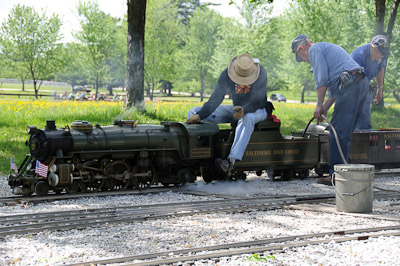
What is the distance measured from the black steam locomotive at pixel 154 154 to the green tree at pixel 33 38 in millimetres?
27480

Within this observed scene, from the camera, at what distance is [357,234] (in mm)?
6852

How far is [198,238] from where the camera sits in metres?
6.59

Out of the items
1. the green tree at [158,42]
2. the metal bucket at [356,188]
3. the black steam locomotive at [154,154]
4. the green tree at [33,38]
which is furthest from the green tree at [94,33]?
the metal bucket at [356,188]

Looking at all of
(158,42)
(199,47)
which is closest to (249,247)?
(158,42)

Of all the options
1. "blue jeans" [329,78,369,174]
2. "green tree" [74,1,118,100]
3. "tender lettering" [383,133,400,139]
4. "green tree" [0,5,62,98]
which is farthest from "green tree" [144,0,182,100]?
"blue jeans" [329,78,369,174]

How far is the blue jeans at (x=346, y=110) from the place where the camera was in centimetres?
1070

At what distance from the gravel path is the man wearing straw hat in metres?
2.16

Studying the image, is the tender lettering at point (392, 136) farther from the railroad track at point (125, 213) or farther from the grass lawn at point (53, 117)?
the grass lawn at point (53, 117)

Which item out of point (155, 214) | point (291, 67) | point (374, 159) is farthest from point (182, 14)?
point (155, 214)

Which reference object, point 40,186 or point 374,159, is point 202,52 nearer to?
point 374,159

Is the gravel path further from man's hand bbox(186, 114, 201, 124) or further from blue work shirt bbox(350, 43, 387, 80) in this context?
blue work shirt bbox(350, 43, 387, 80)

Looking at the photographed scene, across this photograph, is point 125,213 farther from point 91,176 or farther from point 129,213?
point 91,176

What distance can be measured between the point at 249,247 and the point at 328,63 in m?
5.69

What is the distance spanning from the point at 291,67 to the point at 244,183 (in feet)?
128
